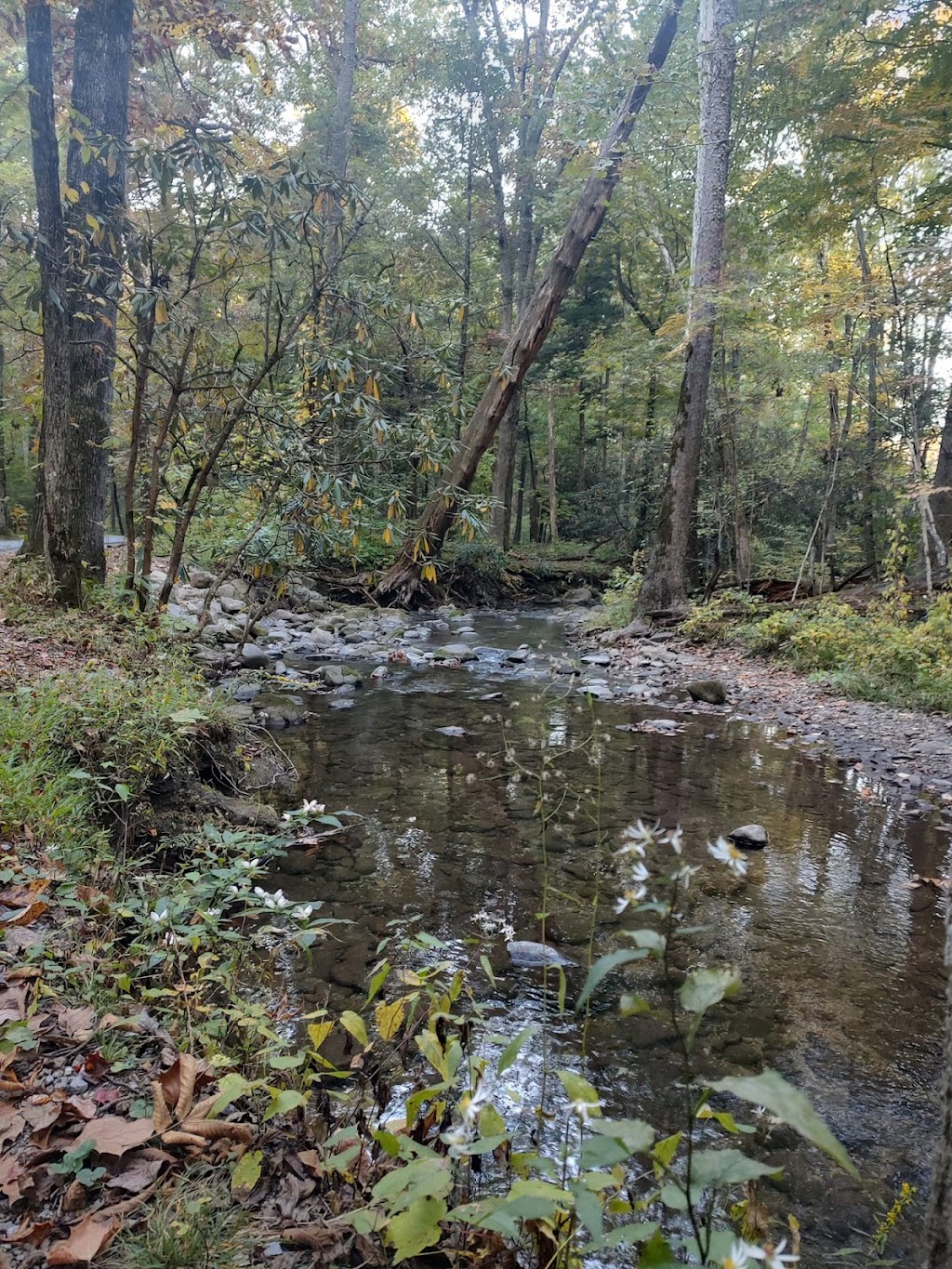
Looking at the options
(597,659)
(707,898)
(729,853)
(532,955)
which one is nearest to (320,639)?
(597,659)

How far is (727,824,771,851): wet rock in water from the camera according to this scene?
13.6ft

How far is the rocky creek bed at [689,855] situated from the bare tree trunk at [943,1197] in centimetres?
86

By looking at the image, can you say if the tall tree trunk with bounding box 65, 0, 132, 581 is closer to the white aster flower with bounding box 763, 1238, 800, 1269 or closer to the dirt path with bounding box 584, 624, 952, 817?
the dirt path with bounding box 584, 624, 952, 817

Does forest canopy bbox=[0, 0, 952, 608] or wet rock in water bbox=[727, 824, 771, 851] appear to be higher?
forest canopy bbox=[0, 0, 952, 608]

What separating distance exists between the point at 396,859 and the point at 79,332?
5.92 m

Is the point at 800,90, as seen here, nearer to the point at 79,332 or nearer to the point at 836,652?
the point at 836,652

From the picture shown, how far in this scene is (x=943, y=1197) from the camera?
1.10 m

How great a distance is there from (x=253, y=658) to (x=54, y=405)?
10.6 feet

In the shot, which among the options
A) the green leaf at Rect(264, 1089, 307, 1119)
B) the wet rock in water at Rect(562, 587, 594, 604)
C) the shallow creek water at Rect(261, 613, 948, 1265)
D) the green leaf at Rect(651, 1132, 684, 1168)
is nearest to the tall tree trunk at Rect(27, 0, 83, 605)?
the shallow creek water at Rect(261, 613, 948, 1265)

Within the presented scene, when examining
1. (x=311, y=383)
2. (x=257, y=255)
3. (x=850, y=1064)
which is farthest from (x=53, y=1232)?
(x=257, y=255)

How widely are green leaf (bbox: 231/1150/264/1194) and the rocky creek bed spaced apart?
89 centimetres

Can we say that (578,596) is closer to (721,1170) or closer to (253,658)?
(253,658)

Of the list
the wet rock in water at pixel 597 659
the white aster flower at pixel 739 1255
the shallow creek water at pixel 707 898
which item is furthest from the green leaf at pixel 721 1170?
the wet rock in water at pixel 597 659

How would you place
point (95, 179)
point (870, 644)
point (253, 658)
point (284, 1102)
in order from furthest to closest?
point (253, 658) < point (870, 644) < point (95, 179) < point (284, 1102)
